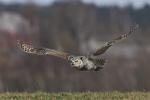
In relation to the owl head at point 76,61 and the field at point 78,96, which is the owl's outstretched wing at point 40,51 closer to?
the owl head at point 76,61

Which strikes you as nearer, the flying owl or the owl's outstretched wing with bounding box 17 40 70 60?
the owl's outstretched wing with bounding box 17 40 70 60

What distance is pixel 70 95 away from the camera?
44.3ft

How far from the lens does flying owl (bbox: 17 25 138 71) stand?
12852mm

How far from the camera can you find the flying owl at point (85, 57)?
12852 mm

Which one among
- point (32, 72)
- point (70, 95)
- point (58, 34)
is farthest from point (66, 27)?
point (70, 95)

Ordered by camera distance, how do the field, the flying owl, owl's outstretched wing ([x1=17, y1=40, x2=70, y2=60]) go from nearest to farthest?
owl's outstretched wing ([x1=17, y1=40, x2=70, y2=60]) < the flying owl < the field

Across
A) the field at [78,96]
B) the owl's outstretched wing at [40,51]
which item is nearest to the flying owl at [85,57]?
the owl's outstretched wing at [40,51]

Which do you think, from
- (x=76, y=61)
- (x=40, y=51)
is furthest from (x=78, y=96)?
(x=40, y=51)

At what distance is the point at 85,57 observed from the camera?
13.4 meters

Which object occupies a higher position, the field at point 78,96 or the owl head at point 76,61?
the owl head at point 76,61

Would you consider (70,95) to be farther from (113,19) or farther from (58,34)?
(58,34)

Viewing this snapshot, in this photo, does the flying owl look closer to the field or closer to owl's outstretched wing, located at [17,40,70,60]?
owl's outstretched wing, located at [17,40,70,60]

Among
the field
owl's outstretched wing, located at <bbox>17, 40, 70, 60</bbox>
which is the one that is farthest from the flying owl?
the field

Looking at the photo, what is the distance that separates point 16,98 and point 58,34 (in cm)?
4093
